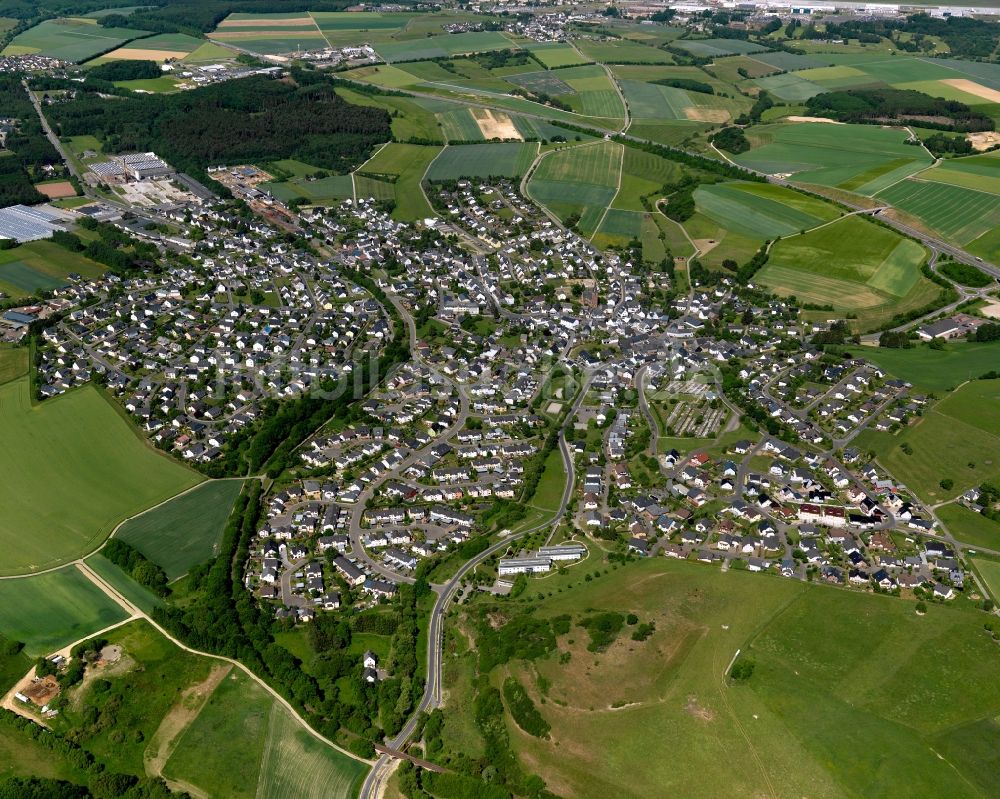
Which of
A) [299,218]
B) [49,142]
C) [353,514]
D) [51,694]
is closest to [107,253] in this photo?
[299,218]

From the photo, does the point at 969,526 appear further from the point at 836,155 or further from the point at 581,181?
the point at 836,155

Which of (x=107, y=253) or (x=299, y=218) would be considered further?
(x=299, y=218)

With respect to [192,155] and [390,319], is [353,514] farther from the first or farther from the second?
[192,155]

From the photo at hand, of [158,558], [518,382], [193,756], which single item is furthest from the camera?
[518,382]

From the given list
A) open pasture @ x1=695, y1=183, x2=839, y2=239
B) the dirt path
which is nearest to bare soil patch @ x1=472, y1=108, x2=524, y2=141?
open pasture @ x1=695, y1=183, x2=839, y2=239

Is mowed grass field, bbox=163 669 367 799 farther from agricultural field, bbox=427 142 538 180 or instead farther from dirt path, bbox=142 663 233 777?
agricultural field, bbox=427 142 538 180

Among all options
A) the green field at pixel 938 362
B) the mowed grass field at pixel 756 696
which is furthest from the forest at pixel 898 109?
the mowed grass field at pixel 756 696

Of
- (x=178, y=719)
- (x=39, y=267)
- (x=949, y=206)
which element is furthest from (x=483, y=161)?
(x=178, y=719)

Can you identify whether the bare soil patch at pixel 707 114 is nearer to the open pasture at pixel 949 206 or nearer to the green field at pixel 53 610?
the open pasture at pixel 949 206
